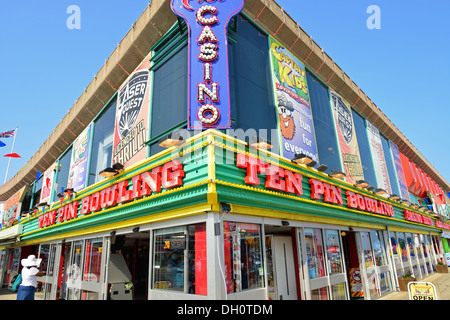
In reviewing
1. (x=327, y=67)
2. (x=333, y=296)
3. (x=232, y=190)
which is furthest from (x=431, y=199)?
(x=232, y=190)

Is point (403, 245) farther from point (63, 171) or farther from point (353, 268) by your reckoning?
point (63, 171)

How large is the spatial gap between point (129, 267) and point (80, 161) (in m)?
7.08

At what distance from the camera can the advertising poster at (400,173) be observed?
2317cm

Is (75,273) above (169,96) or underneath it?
underneath

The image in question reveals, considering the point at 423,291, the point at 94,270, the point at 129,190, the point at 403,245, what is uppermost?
the point at 129,190

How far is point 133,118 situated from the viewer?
1207 centimetres

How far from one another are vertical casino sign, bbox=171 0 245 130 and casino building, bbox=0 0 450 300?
38mm

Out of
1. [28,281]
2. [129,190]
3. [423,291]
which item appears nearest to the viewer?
[423,291]

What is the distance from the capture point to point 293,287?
1064 cm

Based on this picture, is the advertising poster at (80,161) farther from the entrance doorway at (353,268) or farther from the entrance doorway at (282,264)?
the entrance doorway at (353,268)

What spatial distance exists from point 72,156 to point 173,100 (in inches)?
474

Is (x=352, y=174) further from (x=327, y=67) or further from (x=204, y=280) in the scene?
(x=204, y=280)

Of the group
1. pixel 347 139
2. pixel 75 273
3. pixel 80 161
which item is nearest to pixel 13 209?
pixel 80 161

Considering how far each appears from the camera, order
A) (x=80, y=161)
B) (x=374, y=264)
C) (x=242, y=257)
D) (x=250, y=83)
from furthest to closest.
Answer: (x=80, y=161) → (x=374, y=264) → (x=250, y=83) → (x=242, y=257)
